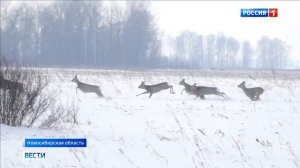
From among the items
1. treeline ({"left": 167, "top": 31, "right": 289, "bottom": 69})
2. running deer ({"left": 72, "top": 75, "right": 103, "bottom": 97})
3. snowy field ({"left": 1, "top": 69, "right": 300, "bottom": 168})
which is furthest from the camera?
running deer ({"left": 72, "top": 75, "right": 103, "bottom": 97})

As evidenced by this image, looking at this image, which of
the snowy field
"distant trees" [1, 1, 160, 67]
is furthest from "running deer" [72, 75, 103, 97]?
"distant trees" [1, 1, 160, 67]

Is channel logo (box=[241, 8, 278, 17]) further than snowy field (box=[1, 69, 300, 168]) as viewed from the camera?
Yes

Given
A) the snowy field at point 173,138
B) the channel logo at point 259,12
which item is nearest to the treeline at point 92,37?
the snowy field at point 173,138

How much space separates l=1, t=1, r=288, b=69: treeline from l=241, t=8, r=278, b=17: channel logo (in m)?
20.1

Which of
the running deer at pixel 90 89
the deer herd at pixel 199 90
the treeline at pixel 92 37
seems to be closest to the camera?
the deer herd at pixel 199 90

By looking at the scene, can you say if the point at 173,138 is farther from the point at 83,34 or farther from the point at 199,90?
the point at 83,34

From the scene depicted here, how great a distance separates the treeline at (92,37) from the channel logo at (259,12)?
20099 mm

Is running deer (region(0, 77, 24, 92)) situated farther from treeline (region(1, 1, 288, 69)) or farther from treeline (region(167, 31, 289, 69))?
treeline (region(1, 1, 288, 69))

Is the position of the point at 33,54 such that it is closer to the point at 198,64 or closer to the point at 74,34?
the point at 74,34

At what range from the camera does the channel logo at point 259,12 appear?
7.24 metres

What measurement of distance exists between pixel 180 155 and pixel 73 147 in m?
1.58

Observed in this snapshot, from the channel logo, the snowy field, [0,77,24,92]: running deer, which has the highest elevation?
the channel logo

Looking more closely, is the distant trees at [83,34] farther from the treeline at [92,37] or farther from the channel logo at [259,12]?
the channel logo at [259,12]

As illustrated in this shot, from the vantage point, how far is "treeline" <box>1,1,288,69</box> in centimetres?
3462
